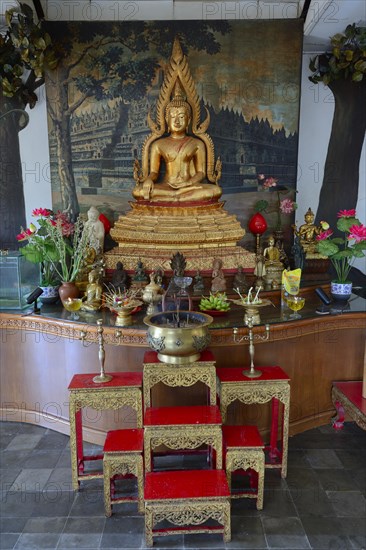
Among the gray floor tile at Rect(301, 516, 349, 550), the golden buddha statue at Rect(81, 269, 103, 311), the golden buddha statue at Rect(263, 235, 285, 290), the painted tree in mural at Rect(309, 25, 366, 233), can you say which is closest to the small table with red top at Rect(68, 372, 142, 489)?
the golden buddha statue at Rect(81, 269, 103, 311)

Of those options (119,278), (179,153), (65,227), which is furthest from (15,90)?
(119,278)

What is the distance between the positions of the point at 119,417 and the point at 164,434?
0.87 meters

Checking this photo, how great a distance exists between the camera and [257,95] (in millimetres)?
5027

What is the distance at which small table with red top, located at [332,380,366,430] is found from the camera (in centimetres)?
316

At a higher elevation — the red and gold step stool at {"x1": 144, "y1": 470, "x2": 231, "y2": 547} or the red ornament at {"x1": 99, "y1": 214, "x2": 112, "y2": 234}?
the red ornament at {"x1": 99, "y1": 214, "x2": 112, "y2": 234}

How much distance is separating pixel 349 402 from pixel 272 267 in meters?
1.55

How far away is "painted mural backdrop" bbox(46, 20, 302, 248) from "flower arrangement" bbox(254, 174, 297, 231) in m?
0.07

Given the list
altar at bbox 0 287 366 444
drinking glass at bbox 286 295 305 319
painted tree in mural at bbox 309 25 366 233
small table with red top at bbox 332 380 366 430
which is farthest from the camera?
painted tree in mural at bbox 309 25 366 233

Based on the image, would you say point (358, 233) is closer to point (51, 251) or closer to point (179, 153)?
point (179, 153)

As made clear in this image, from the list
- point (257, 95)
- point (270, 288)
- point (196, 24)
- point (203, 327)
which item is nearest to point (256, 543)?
point (203, 327)

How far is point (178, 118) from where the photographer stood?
4.91 metres

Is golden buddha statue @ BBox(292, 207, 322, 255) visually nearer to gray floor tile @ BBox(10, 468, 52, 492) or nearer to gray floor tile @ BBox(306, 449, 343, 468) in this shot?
gray floor tile @ BBox(306, 449, 343, 468)

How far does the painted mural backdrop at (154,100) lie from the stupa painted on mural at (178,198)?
0.12 meters

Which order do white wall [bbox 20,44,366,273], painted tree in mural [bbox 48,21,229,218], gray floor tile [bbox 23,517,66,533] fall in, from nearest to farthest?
gray floor tile [bbox 23,517,66,533], painted tree in mural [bbox 48,21,229,218], white wall [bbox 20,44,366,273]
